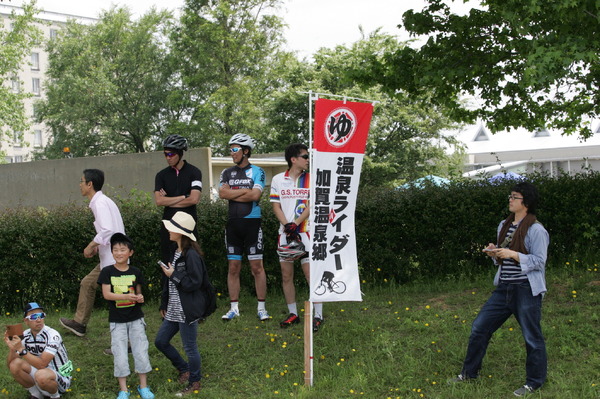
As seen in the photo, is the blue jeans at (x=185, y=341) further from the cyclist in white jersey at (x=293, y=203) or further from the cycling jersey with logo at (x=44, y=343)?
the cyclist in white jersey at (x=293, y=203)

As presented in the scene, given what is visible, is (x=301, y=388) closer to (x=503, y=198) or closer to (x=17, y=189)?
(x=503, y=198)

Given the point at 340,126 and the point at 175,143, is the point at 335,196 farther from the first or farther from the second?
the point at 175,143

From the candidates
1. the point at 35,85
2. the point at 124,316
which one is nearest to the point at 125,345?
the point at 124,316

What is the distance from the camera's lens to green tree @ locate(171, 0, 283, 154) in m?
37.1

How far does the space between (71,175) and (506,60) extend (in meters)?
21.4

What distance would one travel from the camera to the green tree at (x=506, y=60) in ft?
21.7

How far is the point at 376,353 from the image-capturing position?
21.0 ft

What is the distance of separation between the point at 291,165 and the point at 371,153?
84.9 feet

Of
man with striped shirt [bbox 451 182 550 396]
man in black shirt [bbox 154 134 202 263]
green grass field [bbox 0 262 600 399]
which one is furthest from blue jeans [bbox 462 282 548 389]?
man in black shirt [bbox 154 134 202 263]

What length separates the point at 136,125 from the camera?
4484 cm

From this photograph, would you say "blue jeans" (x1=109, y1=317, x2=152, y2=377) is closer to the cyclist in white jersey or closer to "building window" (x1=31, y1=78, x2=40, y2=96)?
the cyclist in white jersey

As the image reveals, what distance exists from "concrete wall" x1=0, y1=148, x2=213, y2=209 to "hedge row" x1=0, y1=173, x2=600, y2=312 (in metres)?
13.9

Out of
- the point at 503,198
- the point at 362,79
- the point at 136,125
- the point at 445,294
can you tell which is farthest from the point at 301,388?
the point at 136,125

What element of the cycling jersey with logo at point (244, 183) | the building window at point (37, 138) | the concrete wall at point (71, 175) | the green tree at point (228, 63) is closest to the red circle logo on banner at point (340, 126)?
the cycling jersey with logo at point (244, 183)
